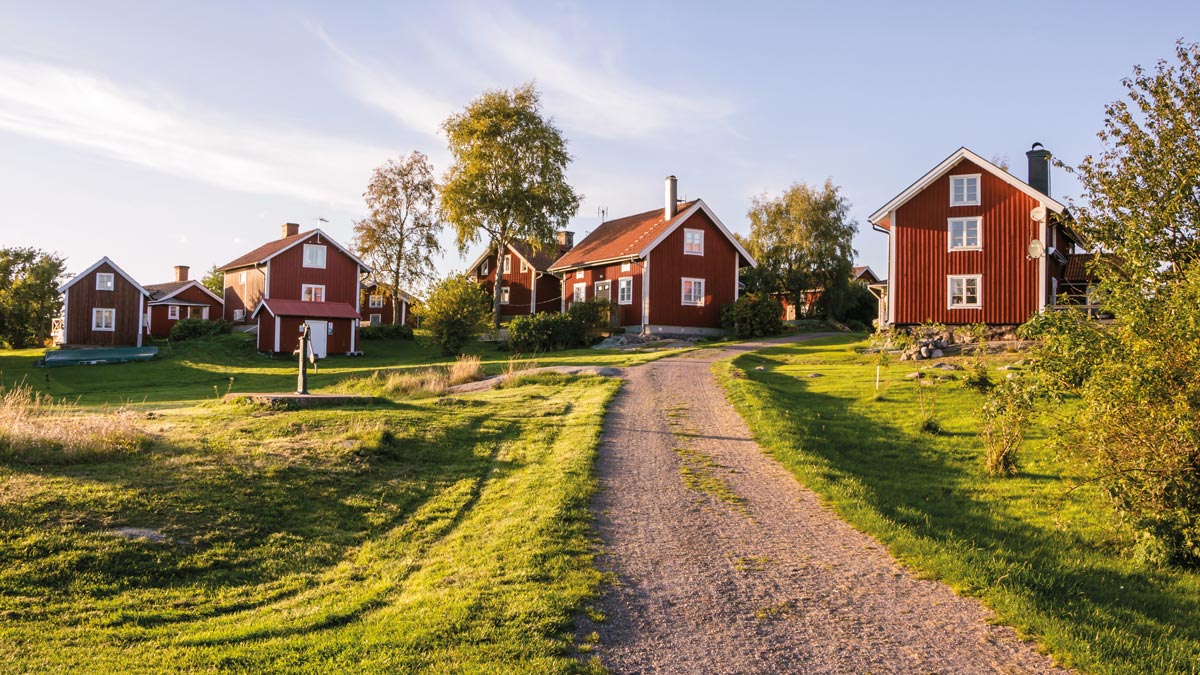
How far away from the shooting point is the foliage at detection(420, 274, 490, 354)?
36.8m

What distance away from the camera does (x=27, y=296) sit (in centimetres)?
4750

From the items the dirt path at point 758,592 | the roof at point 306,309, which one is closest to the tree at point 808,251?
the roof at point 306,309

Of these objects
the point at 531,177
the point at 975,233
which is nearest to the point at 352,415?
the point at 975,233

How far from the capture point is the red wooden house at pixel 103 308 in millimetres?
43656

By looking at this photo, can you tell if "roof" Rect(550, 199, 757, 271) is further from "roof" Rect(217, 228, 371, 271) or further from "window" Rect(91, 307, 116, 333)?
"window" Rect(91, 307, 116, 333)

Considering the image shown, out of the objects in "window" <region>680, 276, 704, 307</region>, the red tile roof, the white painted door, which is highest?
the red tile roof

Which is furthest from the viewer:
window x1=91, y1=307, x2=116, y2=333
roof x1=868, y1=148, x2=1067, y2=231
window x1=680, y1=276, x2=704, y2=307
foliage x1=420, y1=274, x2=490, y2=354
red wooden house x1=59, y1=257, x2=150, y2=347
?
window x1=91, y1=307, x2=116, y2=333

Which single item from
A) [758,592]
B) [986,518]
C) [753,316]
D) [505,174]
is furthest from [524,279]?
[758,592]

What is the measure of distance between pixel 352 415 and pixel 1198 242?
14140 mm

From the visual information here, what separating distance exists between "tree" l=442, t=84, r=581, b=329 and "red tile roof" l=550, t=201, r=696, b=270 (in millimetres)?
2184

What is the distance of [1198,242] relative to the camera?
41.0 ft

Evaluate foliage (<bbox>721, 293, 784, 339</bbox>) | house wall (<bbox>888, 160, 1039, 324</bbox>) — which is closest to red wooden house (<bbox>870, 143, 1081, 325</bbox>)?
house wall (<bbox>888, 160, 1039, 324</bbox>)

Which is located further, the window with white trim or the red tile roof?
the window with white trim

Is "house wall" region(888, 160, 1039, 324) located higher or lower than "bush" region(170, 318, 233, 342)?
higher
